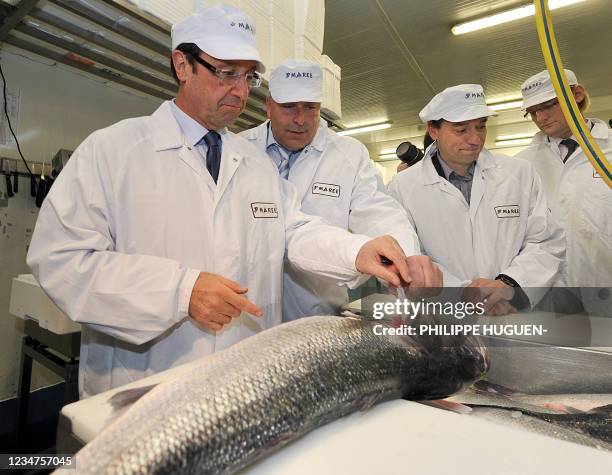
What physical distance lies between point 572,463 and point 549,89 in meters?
2.25

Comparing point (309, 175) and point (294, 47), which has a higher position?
point (294, 47)

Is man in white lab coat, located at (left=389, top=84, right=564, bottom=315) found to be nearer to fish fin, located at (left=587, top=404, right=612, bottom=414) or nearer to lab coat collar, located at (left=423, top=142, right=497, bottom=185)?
lab coat collar, located at (left=423, top=142, right=497, bottom=185)

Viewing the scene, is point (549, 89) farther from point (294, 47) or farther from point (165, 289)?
point (165, 289)

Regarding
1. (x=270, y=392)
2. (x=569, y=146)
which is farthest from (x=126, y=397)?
(x=569, y=146)

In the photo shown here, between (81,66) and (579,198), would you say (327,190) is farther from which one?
(81,66)

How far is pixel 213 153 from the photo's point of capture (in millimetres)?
1458

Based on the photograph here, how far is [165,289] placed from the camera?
1022mm

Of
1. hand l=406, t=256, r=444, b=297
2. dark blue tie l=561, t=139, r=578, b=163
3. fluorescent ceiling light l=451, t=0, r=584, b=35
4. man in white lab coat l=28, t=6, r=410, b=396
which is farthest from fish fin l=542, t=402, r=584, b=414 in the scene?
fluorescent ceiling light l=451, t=0, r=584, b=35

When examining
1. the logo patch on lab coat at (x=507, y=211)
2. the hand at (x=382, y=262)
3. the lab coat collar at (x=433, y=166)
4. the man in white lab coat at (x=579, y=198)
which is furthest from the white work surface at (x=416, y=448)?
the man in white lab coat at (x=579, y=198)

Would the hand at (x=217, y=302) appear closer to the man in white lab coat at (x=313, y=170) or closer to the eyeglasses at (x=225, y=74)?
the eyeglasses at (x=225, y=74)

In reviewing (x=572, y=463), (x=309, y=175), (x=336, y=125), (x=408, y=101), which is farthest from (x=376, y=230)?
(x=408, y=101)

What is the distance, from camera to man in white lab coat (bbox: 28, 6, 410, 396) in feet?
3.44

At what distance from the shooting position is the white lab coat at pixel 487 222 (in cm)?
194

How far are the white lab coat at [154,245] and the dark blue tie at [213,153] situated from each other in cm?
3
